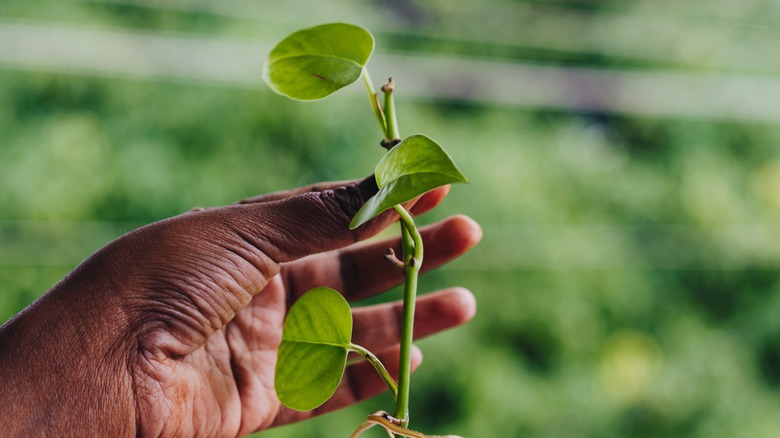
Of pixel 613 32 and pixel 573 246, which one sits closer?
pixel 573 246

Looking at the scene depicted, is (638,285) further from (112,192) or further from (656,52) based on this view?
(112,192)

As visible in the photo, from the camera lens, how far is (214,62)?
146 cm

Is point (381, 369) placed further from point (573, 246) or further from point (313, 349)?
point (573, 246)

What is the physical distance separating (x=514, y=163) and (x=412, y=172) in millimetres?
1249

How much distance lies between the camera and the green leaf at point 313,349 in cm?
41

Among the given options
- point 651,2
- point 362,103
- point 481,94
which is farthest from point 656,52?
point 362,103

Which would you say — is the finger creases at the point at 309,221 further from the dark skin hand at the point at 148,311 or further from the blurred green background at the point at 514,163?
the blurred green background at the point at 514,163

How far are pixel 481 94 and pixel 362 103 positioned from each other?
0.92ft

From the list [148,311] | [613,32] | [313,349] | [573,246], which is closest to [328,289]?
[313,349]

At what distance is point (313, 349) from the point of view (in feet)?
1.38

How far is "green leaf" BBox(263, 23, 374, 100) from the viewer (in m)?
0.41

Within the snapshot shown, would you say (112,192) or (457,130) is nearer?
(112,192)

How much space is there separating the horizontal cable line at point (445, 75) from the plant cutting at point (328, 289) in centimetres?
108

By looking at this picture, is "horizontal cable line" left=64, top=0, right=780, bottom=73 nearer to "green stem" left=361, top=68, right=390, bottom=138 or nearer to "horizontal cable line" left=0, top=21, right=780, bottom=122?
"horizontal cable line" left=0, top=21, right=780, bottom=122
